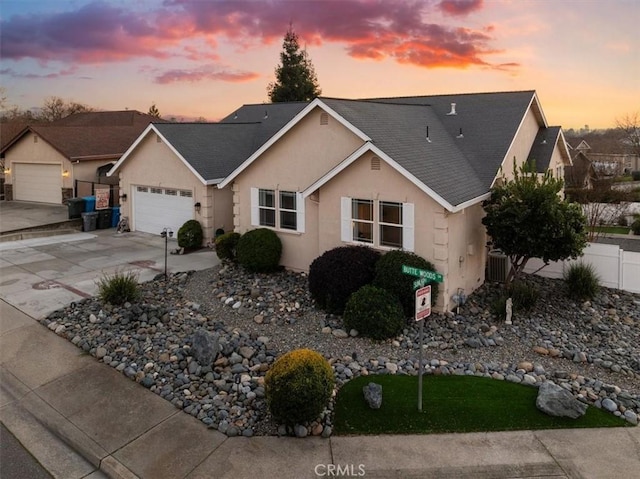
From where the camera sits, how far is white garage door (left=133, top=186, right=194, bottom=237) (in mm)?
19750

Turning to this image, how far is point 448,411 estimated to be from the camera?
312 inches

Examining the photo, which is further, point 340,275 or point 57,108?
point 57,108

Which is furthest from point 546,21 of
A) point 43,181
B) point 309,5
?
point 43,181

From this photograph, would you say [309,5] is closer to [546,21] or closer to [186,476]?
[546,21]

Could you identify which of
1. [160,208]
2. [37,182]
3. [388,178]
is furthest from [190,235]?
[37,182]

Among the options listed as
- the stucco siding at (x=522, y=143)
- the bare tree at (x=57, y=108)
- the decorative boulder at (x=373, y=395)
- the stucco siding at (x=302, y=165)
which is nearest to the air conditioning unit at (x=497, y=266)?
the stucco siding at (x=522, y=143)

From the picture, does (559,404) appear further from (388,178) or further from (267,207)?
(267,207)

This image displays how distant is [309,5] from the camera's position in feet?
66.9

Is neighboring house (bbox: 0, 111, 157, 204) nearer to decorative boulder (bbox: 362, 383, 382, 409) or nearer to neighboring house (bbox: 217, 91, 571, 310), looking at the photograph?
neighboring house (bbox: 217, 91, 571, 310)

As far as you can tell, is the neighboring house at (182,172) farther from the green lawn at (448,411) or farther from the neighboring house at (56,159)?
the green lawn at (448,411)

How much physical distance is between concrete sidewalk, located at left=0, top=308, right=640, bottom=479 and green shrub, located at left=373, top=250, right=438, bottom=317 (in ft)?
14.4

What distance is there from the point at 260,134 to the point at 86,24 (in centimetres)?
1052

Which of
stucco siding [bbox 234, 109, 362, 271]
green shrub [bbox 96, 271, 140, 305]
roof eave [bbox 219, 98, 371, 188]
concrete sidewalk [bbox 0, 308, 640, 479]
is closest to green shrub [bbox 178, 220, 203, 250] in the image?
roof eave [bbox 219, 98, 371, 188]

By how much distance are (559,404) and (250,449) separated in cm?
501
